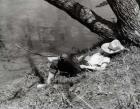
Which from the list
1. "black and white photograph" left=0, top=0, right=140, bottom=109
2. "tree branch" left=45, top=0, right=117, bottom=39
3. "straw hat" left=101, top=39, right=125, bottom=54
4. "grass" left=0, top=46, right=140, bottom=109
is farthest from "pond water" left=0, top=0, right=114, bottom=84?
"grass" left=0, top=46, right=140, bottom=109

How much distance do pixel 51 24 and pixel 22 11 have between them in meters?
0.81

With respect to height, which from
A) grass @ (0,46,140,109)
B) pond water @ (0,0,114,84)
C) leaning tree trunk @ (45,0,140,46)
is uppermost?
leaning tree trunk @ (45,0,140,46)

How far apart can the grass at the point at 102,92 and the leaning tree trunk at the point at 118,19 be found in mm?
254

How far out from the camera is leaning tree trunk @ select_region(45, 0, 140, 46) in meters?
3.81

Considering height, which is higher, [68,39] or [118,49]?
[118,49]

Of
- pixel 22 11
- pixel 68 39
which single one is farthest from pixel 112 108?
pixel 22 11

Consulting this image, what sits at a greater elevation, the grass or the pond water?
the grass

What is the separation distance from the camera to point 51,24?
5.84 m

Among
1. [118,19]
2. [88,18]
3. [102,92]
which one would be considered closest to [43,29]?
[88,18]

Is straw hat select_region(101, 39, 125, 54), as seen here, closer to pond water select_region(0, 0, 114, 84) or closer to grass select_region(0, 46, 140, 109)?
grass select_region(0, 46, 140, 109)

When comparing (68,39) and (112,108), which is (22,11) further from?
(112,108)

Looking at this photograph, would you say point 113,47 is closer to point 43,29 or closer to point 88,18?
point 88,18

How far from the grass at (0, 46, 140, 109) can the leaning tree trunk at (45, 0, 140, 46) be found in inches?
10.0

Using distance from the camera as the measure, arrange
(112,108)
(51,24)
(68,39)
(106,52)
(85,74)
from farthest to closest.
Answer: (51,24) → (68,39) → (106,52) → (85,74) → (112,108)
